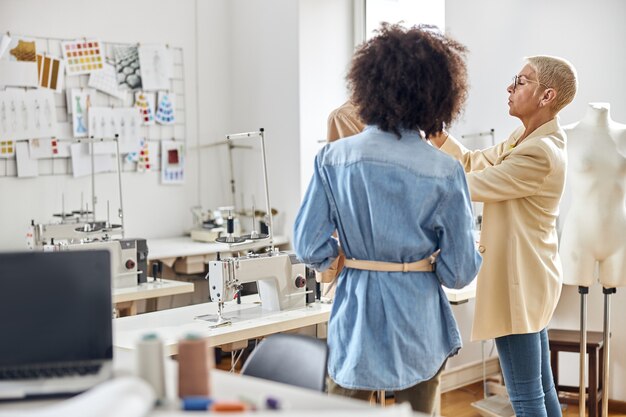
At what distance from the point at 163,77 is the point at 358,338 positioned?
3746mm

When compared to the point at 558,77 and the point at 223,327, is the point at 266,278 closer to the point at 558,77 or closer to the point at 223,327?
the point at 223,327

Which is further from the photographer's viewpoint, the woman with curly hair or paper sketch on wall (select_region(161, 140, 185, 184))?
paper sketch on wall (select_region(161, 140, 185, 184))

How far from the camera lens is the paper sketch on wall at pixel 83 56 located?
509cm

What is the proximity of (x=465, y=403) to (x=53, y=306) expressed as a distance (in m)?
→ 3.21

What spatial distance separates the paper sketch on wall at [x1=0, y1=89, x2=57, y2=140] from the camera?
483cm

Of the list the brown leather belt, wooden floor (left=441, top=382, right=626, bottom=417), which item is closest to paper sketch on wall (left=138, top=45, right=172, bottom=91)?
wooden floor (left=441, top=382, right=626, bottom=417)

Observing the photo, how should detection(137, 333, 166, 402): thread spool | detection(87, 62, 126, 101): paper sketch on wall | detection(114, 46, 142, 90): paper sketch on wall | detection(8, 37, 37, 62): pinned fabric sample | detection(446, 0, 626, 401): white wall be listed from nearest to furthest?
detection(137, 333, 166, 402): thread spool
detection(446, 0, 626, 401): white wall
detection(8, 37, 37, 62): pinned fabric sample
detection(87, 62, 126, 101): paper sketch on wall
detection(114, 46, 142, 90): paper sketch on wall

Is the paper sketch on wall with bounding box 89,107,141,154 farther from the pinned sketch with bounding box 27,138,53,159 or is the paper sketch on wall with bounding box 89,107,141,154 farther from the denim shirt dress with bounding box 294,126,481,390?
the denim shirt dress with bounding box 294,126,481,390

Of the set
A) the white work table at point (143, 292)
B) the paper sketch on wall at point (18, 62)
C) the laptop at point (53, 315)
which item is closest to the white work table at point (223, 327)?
the white work table at point (143, 292)

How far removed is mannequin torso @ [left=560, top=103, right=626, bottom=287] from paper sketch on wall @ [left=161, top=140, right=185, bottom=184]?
9.17 ft

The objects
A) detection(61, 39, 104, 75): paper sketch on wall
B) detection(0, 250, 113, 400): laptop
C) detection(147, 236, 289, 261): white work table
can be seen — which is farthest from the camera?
detection(61, 39, 104, 75): paper sketch on wall

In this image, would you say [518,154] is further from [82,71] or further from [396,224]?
[82,71]

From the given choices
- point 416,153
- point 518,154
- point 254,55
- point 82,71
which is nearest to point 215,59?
point 254,55

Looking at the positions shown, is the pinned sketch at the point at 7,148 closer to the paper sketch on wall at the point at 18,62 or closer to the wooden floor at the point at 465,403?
the paper sketch on wall at the point at 18,62
